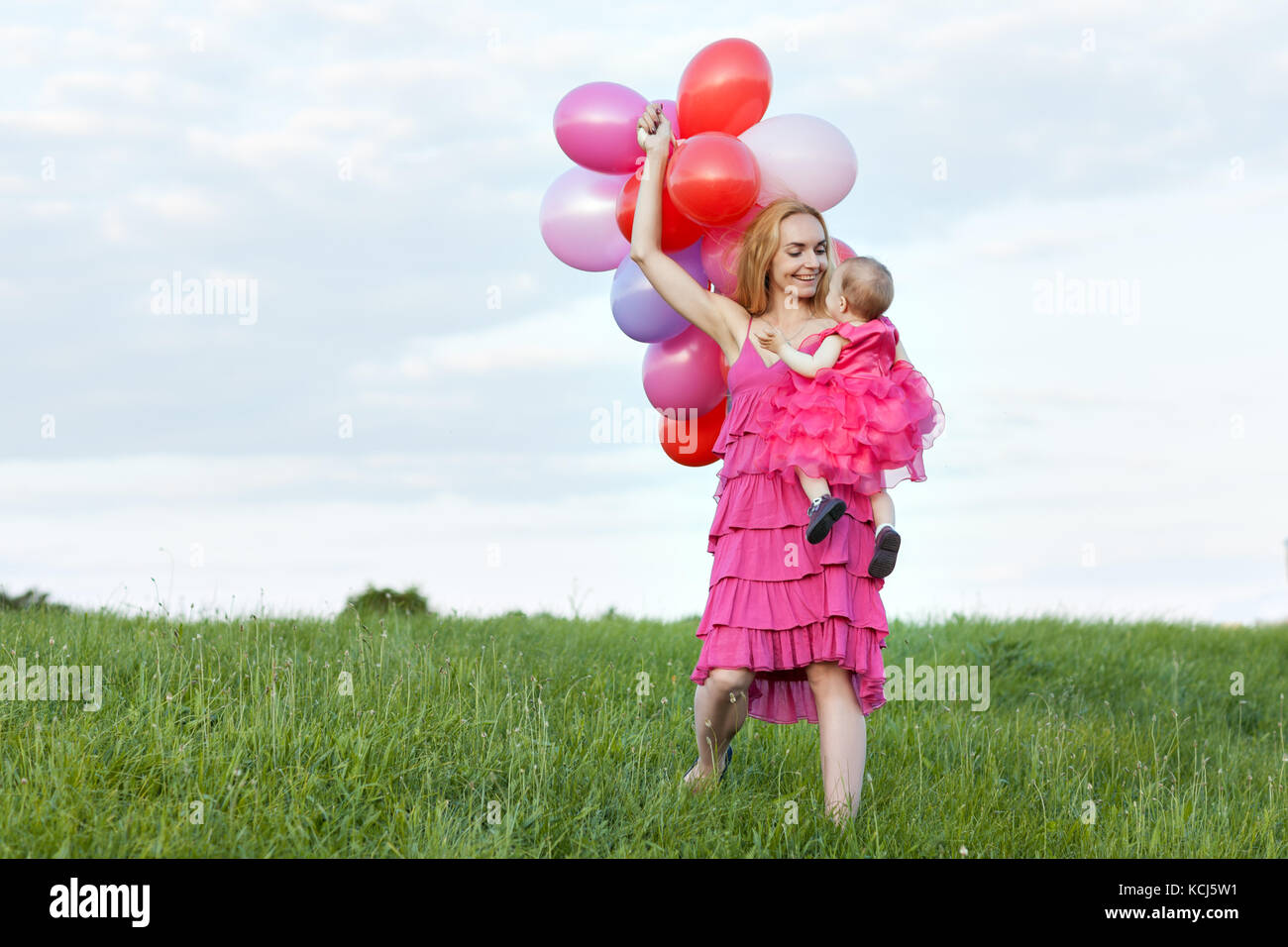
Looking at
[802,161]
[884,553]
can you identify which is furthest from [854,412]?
[802,161]

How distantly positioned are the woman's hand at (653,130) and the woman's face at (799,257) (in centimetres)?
66

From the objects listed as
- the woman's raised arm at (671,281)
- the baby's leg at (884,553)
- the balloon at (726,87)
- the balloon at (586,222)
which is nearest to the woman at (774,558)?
the woman's raised arm at (671,281)

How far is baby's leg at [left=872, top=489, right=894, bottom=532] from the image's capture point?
441cm

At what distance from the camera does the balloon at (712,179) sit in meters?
4.54

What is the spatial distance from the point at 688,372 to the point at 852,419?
1.03 meters

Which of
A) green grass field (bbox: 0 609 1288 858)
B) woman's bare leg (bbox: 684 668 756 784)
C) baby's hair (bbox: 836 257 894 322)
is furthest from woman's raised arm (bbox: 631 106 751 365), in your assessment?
green grass field (bbox: 0 609 1288 858)

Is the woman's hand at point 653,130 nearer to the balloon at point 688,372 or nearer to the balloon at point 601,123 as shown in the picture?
the balloon at point 601,123

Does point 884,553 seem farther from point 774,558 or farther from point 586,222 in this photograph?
point 586,222

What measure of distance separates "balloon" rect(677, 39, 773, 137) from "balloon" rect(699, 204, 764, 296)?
0.53 m

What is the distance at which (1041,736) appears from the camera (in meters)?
6.50

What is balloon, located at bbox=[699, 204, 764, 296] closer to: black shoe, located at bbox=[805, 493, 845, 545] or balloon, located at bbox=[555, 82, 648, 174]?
balloon, located at bbox=[555, 82, 648, 174]

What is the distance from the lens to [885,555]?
14.0 feet
